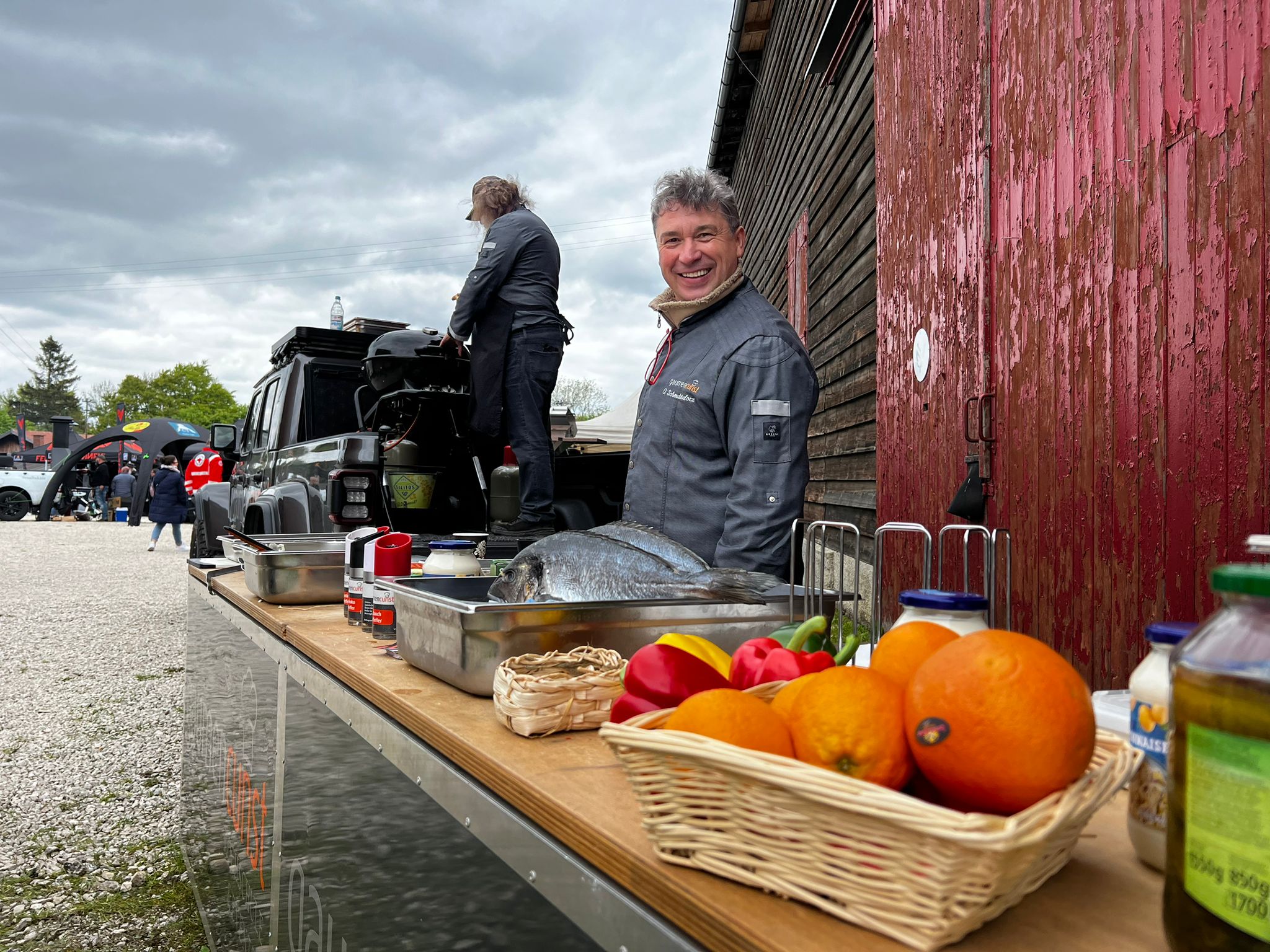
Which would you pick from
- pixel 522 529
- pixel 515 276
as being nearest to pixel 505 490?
pixel 522 529

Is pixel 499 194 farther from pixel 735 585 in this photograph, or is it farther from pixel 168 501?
pixel 168 501

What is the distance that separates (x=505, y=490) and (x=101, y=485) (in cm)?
3021

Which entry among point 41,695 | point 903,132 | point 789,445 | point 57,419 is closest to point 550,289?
point 903,132

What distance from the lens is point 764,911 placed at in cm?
78

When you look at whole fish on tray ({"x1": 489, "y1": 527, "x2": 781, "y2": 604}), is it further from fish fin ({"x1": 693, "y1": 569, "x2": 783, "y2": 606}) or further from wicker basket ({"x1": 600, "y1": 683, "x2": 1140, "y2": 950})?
wicker basket ({"x1": 600, "y1": 683, "x2": 1140, "y2": 950})

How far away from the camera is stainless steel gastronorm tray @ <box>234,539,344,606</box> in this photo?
262 cm

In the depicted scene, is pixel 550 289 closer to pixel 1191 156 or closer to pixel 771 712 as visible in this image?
pixel 1191 156

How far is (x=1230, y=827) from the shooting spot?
1.95 ft

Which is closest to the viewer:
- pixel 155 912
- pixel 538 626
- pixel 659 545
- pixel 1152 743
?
pixel 1152 743

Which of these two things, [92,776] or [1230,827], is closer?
[1230,827]

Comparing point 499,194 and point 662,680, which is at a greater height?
point 499,194

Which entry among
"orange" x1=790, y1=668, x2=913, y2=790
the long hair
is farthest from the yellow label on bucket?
"orange" x1=790, y1=668, x2=913, y2=790

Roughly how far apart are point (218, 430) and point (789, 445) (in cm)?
704

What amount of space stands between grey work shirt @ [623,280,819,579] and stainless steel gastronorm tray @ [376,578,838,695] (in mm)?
715
